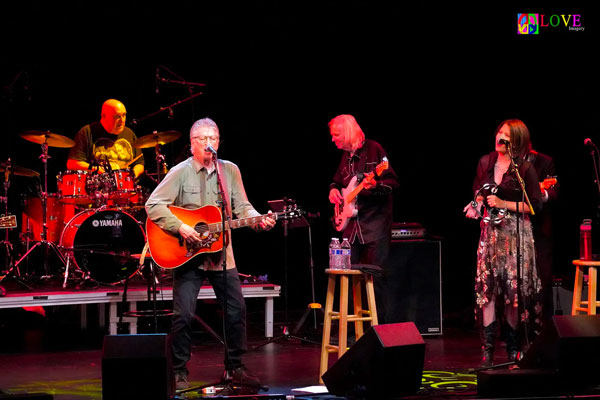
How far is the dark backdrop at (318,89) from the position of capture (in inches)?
384

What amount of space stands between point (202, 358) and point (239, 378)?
59.2 inches

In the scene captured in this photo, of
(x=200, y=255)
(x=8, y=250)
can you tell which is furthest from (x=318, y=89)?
(x=200, y=255)

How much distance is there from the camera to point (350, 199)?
724 cm

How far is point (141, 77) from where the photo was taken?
405 inches

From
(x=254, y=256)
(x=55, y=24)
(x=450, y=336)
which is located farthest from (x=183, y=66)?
(x=450, y=336)

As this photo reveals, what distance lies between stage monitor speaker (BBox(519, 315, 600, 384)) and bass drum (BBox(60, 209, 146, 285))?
192 inches

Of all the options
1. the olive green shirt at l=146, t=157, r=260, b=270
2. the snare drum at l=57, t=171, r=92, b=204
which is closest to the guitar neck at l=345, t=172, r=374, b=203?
the olive green shirt at l=146, t=157, r=260, b=270

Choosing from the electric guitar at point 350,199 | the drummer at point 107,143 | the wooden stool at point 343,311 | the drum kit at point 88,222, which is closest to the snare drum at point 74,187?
the drum kit at point 88,222

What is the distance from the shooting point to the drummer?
938 centimetres

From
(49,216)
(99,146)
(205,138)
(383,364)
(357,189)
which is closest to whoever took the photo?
(383,364)

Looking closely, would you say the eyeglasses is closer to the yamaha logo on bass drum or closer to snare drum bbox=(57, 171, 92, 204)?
the yamaha logo on bass drum

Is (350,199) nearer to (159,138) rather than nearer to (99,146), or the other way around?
(159,138)

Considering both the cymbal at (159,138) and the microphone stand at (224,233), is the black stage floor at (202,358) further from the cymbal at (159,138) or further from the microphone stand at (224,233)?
the cymbal at (159,138)

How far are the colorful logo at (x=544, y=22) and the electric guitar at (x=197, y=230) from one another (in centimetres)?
521
